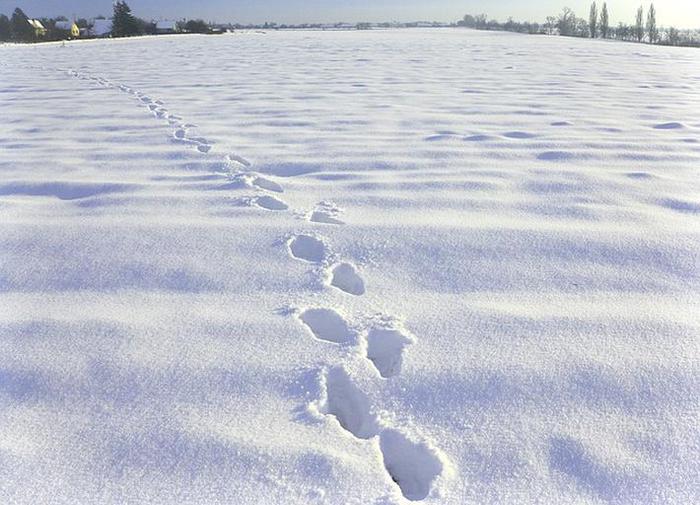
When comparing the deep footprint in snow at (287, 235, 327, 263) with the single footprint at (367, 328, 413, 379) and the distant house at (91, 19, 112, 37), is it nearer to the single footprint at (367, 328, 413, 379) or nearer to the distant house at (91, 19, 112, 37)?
the single footprint at (367, 328, 413, 379)

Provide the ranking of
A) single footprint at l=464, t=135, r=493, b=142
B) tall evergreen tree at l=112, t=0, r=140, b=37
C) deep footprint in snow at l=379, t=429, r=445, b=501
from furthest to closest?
tall evergreen tree at l=112, t=0, r=140, b=37, single footprint at l=464, t=135, r=493, b=142, deep footprint in snow at l=379, t=429, r=445, b=501

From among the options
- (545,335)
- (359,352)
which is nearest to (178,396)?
(359,352)

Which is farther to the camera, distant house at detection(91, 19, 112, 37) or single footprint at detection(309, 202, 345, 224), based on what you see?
distant house at detection(91, 19, 112, 37)

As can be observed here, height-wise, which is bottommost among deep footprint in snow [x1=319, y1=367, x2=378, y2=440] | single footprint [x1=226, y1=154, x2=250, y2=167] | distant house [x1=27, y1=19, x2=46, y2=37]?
deep footprint in snow [x1=319, y1=367, x2=378, y2=440]

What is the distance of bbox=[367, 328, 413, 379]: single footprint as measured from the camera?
1.73 m

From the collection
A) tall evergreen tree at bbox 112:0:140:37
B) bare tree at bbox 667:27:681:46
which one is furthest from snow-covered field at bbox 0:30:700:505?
tall evergreen tree at bbox 112:0:140:37

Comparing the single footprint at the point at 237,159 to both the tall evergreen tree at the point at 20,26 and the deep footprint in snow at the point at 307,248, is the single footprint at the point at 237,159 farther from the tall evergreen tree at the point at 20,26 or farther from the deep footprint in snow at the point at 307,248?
the tall evergreen tree at the point at 20,26

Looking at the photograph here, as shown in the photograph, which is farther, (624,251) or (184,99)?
(184,99)

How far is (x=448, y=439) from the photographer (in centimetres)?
145

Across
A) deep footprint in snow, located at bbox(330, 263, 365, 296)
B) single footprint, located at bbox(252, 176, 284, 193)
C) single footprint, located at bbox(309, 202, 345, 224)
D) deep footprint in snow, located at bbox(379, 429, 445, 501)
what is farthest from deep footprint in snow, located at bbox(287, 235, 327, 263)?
deep footprint in snow, located at bbox(379, 429, 445, 501)

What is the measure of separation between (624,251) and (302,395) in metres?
1.50

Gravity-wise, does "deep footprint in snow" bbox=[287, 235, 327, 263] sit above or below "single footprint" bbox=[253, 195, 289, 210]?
below

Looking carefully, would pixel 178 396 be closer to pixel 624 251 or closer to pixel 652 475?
pixel 652 475

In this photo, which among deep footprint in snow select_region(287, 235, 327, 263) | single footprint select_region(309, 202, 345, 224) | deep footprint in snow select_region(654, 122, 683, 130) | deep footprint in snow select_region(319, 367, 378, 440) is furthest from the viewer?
deep footprint in snow select_region(654, 122, 683, 130)
